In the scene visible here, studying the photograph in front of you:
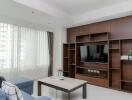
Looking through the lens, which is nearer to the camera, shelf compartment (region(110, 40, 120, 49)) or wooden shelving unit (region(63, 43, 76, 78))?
shelf compartment (region(110, 40, 120, 49))

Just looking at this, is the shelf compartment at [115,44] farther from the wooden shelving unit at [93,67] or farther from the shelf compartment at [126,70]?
the shelf compartment at [126,70]

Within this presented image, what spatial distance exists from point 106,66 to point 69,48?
1.90 m

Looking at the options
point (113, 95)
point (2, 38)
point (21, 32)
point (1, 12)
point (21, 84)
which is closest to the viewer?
point (21, 84)

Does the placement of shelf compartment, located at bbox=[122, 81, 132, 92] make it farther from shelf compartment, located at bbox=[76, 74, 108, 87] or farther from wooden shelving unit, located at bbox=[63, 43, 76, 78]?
wooden shelving unit, located at bbox=[63, 43, 76, 78]

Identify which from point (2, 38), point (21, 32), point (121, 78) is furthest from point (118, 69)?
point (2, 38)

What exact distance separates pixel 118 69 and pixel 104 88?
0.82 m

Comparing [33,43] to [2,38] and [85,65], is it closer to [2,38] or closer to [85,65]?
[2,38]

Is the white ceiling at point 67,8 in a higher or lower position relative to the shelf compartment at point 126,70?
higher

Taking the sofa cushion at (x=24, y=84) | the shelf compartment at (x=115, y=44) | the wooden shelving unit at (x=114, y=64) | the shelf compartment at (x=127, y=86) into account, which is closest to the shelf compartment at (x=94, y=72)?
the wooden shelving unit at (x=114, y=64)

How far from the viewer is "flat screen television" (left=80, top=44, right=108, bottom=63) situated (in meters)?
4.41

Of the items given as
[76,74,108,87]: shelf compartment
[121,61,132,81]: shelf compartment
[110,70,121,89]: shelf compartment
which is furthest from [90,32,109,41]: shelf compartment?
[76,74,108,87]: shelf compartment

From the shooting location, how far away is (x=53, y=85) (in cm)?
307

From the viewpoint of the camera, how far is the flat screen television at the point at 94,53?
173 inches

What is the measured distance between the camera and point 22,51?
491 centimetres
